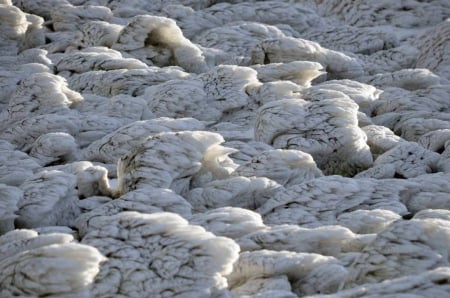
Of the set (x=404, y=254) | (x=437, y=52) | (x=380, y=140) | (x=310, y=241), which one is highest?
(x=404, y=254)

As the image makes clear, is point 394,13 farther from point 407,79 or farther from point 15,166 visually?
point 15,166

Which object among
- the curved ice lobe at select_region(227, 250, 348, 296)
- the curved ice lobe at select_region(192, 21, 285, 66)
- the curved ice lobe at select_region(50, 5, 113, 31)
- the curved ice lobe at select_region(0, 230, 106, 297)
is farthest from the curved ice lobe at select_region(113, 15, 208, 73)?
the curved ice lobe at select_region(0, 230, 106, 297)

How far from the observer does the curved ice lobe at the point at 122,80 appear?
13273mm

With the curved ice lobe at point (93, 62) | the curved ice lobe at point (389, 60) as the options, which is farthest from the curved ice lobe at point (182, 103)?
the curved ice lobe at point (389, 60)

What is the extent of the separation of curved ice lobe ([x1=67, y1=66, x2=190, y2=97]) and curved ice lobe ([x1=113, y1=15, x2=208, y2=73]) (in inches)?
30.9

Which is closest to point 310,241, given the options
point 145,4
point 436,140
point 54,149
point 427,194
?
point 427,194

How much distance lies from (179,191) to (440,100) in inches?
177

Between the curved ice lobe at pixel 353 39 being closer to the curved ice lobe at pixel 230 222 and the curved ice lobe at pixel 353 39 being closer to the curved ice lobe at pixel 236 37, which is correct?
the curved ice lobe at pixel 236 37

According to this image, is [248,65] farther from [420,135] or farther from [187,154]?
[187,154]

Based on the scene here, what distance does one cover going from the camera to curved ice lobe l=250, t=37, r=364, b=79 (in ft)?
46.2

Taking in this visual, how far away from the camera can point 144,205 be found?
880 centimetres

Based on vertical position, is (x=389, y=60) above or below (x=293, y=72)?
below

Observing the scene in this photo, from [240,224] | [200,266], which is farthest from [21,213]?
[200,266]

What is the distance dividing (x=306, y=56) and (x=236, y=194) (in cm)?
507
